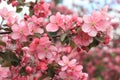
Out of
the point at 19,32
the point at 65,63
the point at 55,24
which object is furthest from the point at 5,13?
the point at 65,63

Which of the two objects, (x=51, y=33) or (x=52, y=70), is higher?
(x=51, y=33)

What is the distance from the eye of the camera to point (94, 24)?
1.87 metres

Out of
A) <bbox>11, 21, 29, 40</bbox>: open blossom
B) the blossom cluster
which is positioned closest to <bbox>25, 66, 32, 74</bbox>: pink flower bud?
the blossom cluster

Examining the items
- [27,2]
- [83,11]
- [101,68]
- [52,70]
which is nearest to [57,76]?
[52,70]

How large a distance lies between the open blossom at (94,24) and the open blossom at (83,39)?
36 mm

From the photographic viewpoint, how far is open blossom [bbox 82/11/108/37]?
6.00ft

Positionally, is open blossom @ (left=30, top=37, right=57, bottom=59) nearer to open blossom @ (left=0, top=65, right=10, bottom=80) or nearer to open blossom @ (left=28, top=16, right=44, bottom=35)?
open blossom @ (left=28, top=16, right=44, bottom=35)

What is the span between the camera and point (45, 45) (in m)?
1.87

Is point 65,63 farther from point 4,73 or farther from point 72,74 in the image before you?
point 4,73

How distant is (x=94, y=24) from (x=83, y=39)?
0.30 ft

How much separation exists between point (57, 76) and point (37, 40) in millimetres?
225

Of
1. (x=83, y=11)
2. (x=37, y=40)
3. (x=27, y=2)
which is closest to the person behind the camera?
(x=37, y=40)

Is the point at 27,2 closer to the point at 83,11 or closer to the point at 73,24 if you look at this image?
the point at 73,24

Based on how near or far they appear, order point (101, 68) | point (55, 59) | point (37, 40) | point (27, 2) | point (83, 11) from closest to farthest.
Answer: point (37, 40)
point (55, 59)
point (27, 2)
point (83, 11)
point (101, 68)
